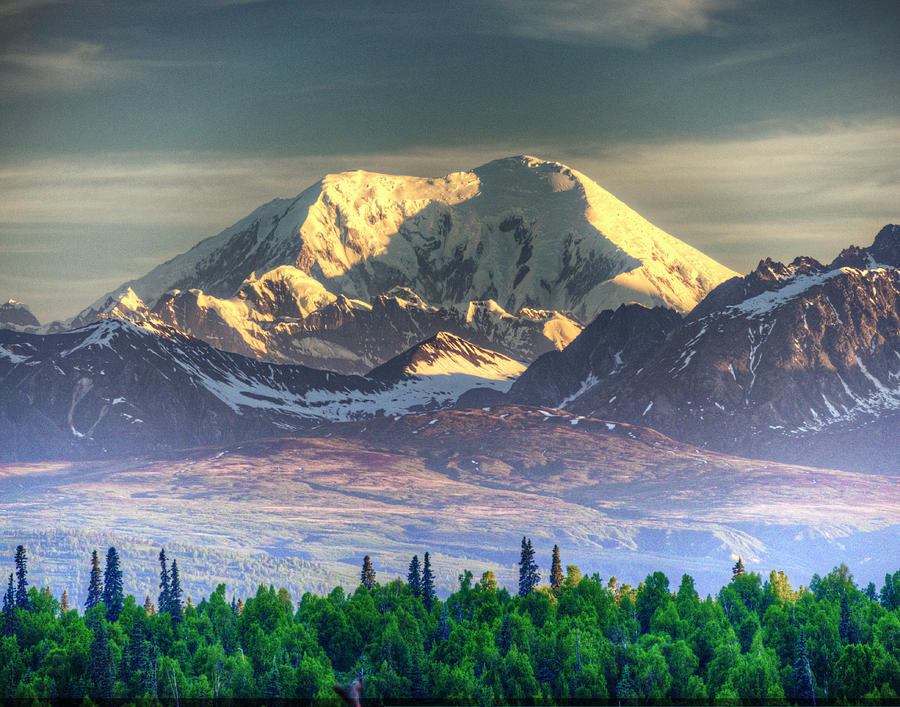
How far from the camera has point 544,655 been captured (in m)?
191

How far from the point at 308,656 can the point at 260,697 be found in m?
17.7

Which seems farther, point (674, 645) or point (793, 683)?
point (674, 645)

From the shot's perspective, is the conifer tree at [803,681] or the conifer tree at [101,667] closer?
the conifer tree at [803,681]

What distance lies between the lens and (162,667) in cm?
18800

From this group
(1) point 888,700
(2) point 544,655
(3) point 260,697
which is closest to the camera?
(1) point 888,700

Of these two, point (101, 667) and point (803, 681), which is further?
point (101, 667)

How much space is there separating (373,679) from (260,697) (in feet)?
49.4

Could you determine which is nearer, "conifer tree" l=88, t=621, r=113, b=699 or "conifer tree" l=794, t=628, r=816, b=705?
"conifer tree" l=794, t=628, r=816, b=705

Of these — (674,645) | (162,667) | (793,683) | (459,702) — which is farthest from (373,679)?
(793,683)

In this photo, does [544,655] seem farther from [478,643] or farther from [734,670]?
[734,670]

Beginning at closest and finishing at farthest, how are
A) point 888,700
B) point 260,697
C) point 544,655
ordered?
point 888,700 < point 260,697 < point 544,655

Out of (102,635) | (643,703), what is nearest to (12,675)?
(102,635)

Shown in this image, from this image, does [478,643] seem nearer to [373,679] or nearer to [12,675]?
[373,679]

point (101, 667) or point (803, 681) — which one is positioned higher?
point (803, 681)
